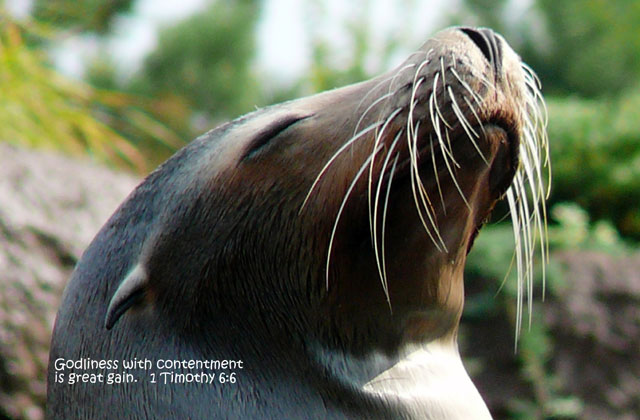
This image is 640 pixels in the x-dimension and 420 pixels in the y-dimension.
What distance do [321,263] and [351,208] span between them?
141 millimetres

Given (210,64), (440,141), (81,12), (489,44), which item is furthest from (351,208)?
(210,64)

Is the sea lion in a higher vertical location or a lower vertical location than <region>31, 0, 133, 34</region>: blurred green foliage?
higher

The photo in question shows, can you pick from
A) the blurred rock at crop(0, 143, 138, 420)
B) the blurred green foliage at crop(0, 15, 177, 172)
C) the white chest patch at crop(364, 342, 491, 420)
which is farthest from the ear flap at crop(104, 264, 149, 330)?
the blurred green foliage at crop(0, 15, 177, 172)

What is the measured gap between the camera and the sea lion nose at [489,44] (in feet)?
5.61

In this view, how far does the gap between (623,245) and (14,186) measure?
4.66 meters

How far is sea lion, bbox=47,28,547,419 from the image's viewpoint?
5.65 feet

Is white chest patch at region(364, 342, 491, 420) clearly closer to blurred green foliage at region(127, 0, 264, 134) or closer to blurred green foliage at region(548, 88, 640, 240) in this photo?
blurred green foliage at region(548, 88, 640, 240)

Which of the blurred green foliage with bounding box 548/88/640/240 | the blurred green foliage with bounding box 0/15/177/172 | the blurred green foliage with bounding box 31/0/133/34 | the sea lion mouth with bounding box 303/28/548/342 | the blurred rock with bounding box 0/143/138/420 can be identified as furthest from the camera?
the blurred green foliage with bounding box 31/0/133/34

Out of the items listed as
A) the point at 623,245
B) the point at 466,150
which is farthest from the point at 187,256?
the point at 623,245

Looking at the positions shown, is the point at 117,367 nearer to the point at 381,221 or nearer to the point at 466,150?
the point at 381,221

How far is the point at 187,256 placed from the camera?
1901 mm

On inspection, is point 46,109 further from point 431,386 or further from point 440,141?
point 440,141

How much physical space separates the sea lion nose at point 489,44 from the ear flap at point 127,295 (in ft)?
2.88

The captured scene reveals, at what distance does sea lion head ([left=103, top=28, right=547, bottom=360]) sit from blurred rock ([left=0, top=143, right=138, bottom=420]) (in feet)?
6.82
